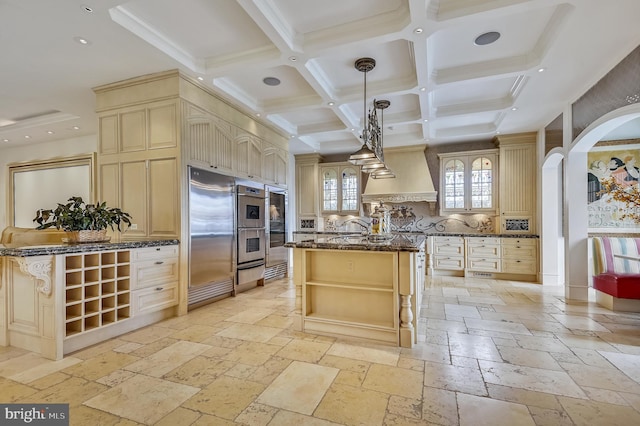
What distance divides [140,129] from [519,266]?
6.86 metres

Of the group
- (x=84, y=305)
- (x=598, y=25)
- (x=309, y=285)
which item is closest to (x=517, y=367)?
(x=309, y=285)

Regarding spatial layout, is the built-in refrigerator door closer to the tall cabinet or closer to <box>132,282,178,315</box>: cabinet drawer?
the tall cabinet

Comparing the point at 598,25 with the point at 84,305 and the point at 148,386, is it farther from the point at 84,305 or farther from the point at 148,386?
the point at 84,305

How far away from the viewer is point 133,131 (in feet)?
12.6

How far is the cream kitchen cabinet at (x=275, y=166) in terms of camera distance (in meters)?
5.47

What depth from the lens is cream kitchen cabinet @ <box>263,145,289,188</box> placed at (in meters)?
5.47

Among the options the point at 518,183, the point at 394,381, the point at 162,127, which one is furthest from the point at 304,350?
the point at 518,183

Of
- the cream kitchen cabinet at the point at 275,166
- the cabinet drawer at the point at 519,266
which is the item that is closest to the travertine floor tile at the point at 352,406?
the cream kitchen cabinet at the point at 275,166

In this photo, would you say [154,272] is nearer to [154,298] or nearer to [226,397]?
[154,298]

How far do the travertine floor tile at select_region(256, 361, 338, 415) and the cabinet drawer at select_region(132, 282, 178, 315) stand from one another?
1.89 metres

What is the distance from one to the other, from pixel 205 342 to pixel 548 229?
6091 mm

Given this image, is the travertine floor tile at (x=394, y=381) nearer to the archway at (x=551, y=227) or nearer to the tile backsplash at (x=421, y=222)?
the archway at (x=551, y=227)


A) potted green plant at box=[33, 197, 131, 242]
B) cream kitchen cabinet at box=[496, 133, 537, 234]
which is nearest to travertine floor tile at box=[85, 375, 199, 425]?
potted green plant at box=[33, 197, 131, 242]

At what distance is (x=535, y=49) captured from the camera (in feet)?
10.8
